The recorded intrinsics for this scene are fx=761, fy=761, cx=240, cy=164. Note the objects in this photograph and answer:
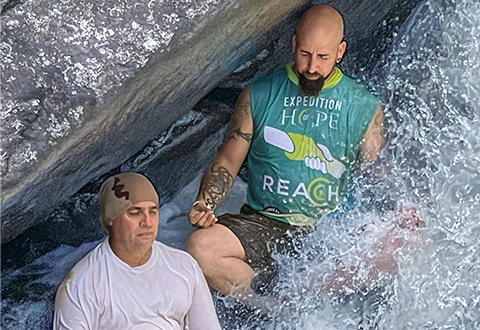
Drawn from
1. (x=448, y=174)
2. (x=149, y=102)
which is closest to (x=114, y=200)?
(x=149, y=102)

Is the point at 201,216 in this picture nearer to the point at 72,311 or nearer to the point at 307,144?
the point at 307,144

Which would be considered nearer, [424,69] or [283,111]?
[283,111]

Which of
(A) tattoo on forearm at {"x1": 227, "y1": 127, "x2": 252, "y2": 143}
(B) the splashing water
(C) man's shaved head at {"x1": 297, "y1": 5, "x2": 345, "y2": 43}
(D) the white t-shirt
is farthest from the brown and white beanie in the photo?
(C) man's shaved head at {"x1": 297, "y1": 5, "x2": 345, "y2": 43}

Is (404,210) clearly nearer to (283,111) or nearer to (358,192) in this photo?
(358,192)

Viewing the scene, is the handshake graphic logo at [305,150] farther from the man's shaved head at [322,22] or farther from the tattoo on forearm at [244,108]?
the man's shaved head at [322,22]

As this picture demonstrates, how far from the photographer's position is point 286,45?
3588mm

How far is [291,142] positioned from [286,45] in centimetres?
60

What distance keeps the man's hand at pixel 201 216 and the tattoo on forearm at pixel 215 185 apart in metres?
0.11

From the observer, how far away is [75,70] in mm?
2650

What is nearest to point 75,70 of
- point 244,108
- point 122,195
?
point 122,195

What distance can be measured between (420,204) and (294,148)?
70 cm

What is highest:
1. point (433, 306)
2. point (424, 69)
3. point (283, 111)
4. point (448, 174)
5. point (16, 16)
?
point (16, 16)

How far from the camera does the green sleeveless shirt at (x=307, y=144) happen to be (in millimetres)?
3203

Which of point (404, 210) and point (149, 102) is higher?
point (149, 102)
